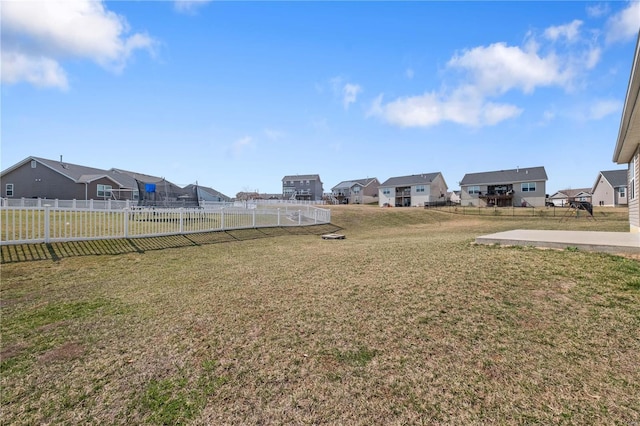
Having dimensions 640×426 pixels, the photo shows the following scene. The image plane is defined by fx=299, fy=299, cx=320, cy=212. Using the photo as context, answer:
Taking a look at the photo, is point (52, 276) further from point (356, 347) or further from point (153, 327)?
point (356, 347)

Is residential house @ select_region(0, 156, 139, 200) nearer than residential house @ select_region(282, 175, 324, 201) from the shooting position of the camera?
Yes

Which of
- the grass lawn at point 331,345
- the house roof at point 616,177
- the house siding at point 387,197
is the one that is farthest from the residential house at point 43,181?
the house roof at point 616,177

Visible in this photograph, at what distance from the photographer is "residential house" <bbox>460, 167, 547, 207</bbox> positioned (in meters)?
43.9

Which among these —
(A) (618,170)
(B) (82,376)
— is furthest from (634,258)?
(A) (618,170)

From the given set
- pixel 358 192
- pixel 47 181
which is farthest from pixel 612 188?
pixel 47 181

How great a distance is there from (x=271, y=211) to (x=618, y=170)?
187ft

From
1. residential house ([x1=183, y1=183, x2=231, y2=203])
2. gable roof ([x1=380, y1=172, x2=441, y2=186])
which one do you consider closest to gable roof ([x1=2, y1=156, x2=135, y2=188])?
residential house ([x1=183, y1=183, x2=231, y2=203])

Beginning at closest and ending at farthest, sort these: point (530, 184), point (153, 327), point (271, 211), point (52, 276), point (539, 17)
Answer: point (153, 327)
point (52, 276)
point (539, 17)
point (271, 211)
point (530, 184)

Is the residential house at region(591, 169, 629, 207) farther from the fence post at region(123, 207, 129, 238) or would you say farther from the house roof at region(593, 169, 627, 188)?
the fence post at region(123, 207, 129, 238)

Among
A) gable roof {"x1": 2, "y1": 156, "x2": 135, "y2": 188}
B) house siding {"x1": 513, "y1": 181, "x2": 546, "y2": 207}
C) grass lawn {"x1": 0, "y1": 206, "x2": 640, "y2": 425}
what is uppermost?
gable roof {"x1": 2, "y1": 156, "x2": 135, "y2": 188}

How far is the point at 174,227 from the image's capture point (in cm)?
1112

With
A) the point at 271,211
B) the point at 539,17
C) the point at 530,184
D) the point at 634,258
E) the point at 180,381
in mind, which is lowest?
the point at 180,381

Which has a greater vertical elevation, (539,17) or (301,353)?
(539,17)

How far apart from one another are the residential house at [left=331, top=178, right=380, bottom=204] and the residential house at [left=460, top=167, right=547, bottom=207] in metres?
20.6
